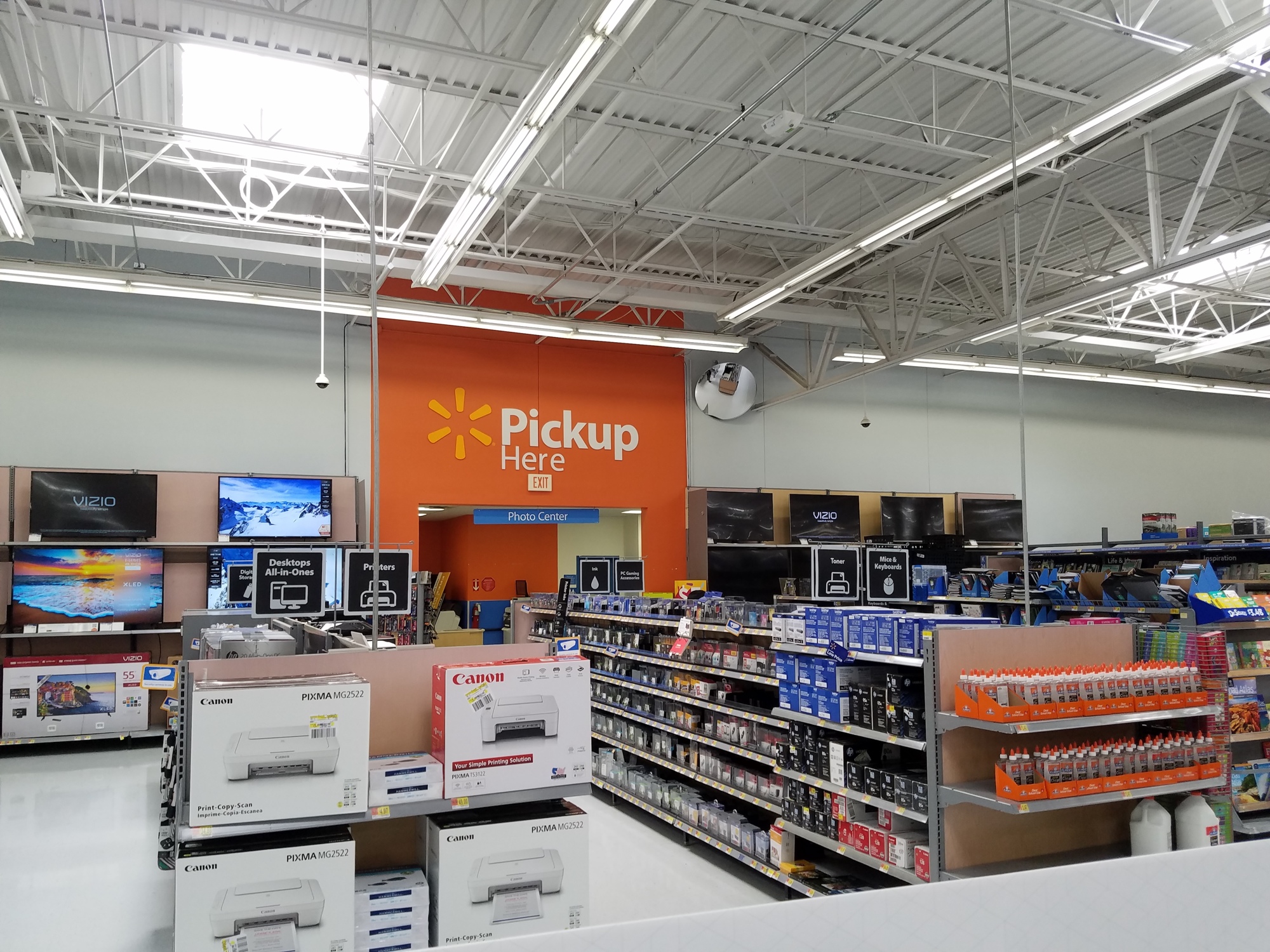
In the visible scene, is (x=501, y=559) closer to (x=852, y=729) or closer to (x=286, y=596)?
(x=286, y=596)

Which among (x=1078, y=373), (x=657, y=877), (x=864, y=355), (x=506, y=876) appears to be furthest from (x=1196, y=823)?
(x=1078, y=373)

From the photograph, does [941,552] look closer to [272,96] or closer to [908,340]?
[908,340]

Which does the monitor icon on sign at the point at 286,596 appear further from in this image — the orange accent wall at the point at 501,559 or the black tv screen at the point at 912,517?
the black tv screen at the point at 912,517

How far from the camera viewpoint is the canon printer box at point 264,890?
278 cm

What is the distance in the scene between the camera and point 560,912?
3197 mm

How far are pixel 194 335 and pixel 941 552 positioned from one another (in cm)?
1064

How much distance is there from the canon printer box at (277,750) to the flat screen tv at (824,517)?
11.7 meters

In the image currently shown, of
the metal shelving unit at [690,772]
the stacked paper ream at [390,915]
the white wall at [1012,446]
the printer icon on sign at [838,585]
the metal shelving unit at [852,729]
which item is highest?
the white wall at [1012,446]

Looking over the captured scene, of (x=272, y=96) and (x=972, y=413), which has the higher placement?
(x=272, y=96)

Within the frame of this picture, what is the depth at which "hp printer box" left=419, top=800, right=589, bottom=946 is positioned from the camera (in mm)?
3113

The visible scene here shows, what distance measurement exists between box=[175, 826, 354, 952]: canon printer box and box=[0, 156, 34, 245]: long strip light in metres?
6.22

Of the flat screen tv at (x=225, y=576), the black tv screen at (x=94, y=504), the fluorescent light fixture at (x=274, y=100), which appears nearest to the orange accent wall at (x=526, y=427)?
the flat screen tv at (x=225, y=576)

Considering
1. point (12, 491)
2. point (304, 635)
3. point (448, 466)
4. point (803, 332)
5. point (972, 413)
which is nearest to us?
point (304, 635)

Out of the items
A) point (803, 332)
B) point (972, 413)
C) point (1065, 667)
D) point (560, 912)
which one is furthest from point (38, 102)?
point (972, 413)
